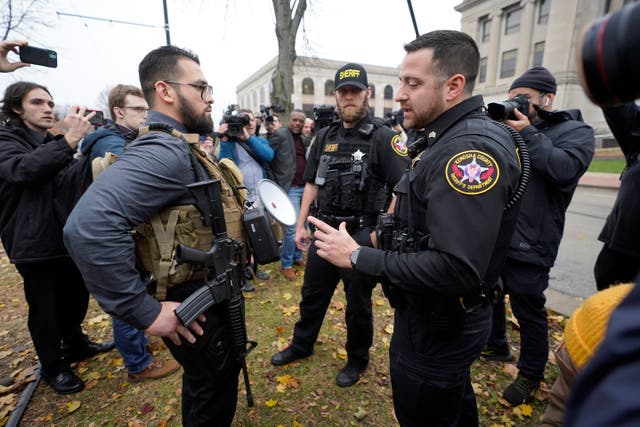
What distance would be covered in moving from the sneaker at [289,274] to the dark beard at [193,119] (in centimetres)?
321

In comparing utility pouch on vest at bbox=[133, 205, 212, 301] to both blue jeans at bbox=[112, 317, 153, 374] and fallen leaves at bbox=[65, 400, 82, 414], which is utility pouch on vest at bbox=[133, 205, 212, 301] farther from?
fallen leaves at bbox=[65, 400, 82, 414]

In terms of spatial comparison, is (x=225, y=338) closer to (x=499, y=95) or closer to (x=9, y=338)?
(x=9, y=338)

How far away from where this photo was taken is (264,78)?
48.1 meters

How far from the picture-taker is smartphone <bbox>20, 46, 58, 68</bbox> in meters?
2.49

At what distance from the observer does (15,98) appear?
2.61 metres

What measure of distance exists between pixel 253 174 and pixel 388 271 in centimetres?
325

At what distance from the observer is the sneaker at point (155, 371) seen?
2924mm

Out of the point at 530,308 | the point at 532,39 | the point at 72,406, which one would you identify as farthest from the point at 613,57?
the point at 532,39

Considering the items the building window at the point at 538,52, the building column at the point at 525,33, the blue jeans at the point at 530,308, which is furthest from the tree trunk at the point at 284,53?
the building window at the point at 538,52

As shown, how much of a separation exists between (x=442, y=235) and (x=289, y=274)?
3753 millimetres

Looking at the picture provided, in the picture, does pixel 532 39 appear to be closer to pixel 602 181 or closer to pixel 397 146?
pixel 602 181

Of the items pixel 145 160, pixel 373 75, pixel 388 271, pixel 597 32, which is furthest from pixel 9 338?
pixel 373 75

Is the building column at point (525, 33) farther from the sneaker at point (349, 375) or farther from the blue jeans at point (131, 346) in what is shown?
the blue jeans at point (131, 346)

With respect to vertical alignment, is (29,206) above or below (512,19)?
below
